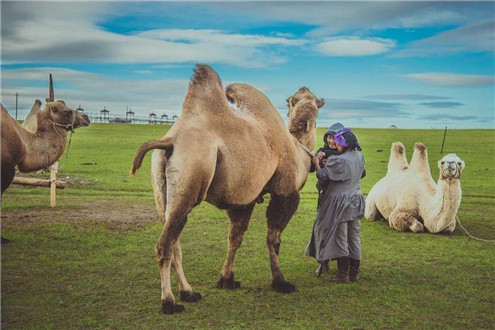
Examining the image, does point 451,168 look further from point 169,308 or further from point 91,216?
point 91,216

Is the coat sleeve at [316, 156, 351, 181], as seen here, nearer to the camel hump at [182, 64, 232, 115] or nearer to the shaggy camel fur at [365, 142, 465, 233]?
the camel hump at [182, 64, 232, 115]

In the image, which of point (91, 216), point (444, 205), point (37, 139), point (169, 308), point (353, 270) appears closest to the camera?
point (169, 308)

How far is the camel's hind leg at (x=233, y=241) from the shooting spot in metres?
7.14

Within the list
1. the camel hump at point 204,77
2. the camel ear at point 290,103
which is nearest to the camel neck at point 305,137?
the camel ear at point 290,103

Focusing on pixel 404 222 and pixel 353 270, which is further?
pixel 404 222

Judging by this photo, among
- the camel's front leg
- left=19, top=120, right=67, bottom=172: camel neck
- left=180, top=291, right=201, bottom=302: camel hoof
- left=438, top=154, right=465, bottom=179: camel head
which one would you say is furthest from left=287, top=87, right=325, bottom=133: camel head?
left=19, top=120, right=67, bottom=172: camel neck

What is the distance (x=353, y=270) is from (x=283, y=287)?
124cm

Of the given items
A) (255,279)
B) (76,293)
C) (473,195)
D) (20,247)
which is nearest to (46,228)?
(20,247)

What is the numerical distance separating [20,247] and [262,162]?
527cm

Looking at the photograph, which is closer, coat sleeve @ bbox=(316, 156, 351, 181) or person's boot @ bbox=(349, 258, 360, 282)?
coat sleeve @ bbox=(316, 156, 351, 181)

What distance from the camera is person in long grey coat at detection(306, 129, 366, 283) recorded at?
743cm

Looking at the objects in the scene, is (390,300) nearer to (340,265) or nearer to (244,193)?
(340,265)

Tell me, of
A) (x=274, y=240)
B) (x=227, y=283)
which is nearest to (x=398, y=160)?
(x=274, y=240)

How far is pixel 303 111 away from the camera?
324 inches
